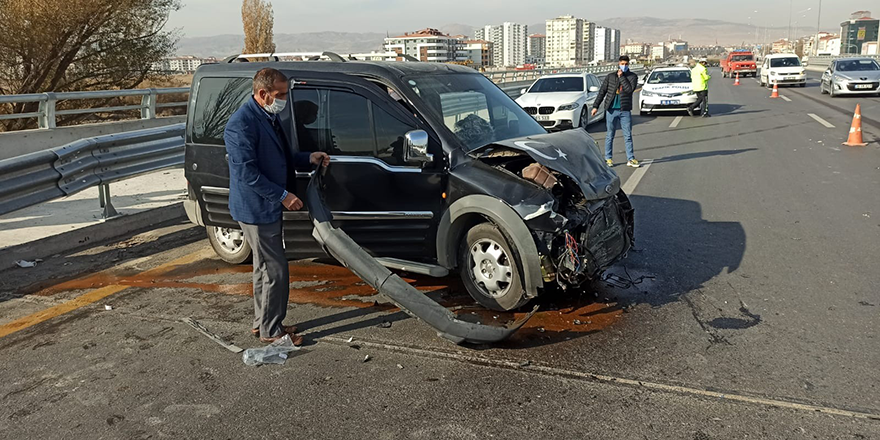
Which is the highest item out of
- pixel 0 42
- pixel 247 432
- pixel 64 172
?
pixel 0 42

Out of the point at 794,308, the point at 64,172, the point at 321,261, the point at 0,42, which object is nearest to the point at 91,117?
the point at 0,42

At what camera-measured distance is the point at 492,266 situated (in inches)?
186

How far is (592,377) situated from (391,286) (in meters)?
1.46

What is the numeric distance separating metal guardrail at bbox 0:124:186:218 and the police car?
15.8 m

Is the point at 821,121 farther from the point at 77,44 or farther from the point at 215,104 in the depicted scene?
the point at 77,44

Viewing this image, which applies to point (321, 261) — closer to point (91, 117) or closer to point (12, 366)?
point (12, 366)

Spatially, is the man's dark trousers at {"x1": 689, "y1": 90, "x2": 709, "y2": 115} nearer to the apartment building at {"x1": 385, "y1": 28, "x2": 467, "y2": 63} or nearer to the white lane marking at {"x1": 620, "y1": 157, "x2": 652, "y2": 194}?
the white lane marking at {"x1": 620, "y1": 157, "x2": 652, "y2": 194}

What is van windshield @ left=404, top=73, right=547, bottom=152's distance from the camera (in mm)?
5070

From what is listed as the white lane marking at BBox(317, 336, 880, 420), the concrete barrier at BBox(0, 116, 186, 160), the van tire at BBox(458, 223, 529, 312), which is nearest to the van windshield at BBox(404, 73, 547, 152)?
the van tire at BBox(458, 223, 529, 312)

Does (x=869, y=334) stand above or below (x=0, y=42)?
below

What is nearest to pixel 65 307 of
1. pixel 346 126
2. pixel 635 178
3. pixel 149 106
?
pixel 346 126

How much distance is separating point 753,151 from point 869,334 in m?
9.19

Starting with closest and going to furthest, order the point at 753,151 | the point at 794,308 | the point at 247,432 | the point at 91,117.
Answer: the point at 247,432 → the point at 794,308 → the point at 753,151 → the point at 91,117

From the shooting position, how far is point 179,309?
16.4 feet
